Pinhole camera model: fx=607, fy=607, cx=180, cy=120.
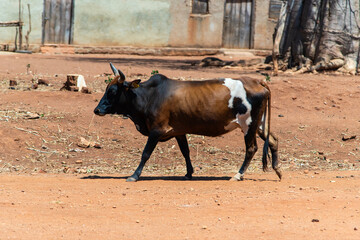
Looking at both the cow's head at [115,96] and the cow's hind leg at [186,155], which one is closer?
the cow's head at [115,96]

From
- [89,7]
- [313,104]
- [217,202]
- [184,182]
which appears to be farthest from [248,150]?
[89,7]

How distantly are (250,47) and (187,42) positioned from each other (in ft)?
8.43

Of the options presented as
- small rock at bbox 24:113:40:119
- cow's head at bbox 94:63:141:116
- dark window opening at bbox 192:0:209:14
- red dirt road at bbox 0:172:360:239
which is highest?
dark window opening at bbox 192:0:209:14

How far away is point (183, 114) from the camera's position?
8047mm

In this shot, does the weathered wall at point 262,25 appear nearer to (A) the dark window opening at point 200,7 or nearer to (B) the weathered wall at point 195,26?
(B) the weathered wall at point 195,26

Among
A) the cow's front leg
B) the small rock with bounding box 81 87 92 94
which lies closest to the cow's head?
the cow's front leg

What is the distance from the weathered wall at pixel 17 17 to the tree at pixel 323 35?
927cm

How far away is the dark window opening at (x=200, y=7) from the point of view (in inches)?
886

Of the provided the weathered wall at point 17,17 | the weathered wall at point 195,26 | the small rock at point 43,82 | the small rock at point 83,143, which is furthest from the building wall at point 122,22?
the small rock at point 83,143

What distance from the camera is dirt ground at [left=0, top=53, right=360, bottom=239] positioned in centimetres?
557

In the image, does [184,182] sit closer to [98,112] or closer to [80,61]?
[98,112]

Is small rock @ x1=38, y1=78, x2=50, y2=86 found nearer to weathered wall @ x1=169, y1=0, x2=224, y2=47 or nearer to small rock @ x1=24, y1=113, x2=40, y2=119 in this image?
small rock @ x1=24, y1=113, x2=40, y2=119

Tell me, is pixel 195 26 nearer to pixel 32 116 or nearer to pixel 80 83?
pixel 80 83

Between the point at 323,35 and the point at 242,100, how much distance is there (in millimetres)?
8378
